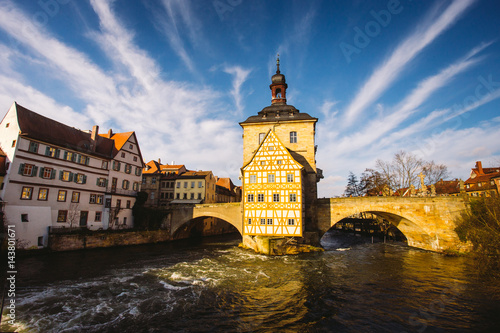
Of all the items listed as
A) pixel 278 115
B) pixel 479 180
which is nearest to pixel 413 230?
pixel 278 115

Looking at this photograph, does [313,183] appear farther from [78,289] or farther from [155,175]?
[155,175]

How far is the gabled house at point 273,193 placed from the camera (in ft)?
73.0

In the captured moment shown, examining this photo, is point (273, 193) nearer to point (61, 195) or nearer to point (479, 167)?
point (61, 195)

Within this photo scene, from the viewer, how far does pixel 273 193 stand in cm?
2286

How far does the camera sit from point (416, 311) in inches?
368

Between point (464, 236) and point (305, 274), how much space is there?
1602 centimetres

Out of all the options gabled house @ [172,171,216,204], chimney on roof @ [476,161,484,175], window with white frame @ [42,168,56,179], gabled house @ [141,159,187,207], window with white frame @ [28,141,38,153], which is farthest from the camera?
chimney on roof @ [476,161,484,175]

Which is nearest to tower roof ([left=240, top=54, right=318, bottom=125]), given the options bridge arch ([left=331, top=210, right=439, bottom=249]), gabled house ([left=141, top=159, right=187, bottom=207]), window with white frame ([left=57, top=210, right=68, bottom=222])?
bridge arch ([left=331, top=210, right=439, bottom=249])

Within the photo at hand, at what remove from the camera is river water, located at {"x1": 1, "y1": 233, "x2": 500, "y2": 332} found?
821 centimetres

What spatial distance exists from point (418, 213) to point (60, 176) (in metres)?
34.7

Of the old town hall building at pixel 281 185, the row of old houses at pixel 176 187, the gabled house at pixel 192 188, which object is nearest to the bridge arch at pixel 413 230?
the old town hall building at pixel 281 185

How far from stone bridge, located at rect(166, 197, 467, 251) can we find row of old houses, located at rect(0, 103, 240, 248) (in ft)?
48.9

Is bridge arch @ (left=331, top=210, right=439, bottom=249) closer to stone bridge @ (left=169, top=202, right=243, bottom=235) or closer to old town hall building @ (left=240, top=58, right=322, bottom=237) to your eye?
old town hall building @ (left=240, top=58, right=322, bottom=237)

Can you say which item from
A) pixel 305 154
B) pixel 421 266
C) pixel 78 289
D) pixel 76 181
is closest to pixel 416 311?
pixel 421 266
